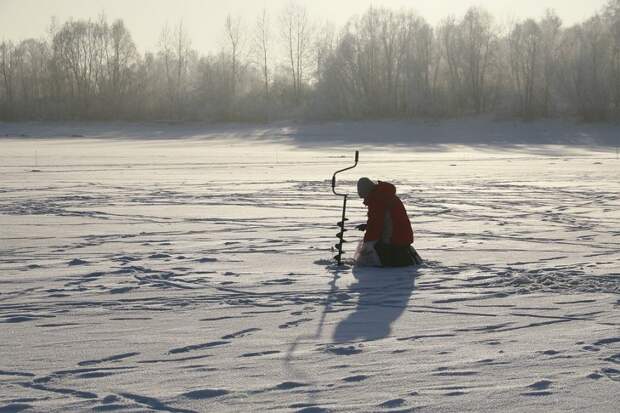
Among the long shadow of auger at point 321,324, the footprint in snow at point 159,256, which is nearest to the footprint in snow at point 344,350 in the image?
the long shadow of auger at point 321,324

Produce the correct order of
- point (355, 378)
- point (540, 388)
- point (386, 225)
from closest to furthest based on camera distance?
1. point (540, 388)
2. point (355, 378)
3. point (386, 225)

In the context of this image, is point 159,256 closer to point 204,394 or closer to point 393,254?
point 393,254

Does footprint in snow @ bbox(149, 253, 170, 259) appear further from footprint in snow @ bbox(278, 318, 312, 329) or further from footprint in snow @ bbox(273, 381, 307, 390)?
footprint in snow @ bbox(273, 381, 307, 390)

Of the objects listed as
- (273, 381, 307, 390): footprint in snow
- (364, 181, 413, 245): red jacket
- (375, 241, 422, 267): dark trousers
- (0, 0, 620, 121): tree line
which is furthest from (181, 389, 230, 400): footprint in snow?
(0, 0, 620, 121): tree line

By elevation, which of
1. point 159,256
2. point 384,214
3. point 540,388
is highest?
point 384,214

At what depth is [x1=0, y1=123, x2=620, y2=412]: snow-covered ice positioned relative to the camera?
578 centimetres

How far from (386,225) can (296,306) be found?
7.15 feet

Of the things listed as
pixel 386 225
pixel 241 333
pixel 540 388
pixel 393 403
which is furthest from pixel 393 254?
pixel 393 403

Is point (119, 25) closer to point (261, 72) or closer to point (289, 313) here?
point (261, 72)

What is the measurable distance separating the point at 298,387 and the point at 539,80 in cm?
5688

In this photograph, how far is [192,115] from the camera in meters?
63.4

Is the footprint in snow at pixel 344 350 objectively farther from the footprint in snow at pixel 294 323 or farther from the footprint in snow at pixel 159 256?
the footprint in snow at pixel 159 256

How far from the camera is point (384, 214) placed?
9.89 m

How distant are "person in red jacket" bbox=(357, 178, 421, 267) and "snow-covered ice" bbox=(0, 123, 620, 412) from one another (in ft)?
0.74
